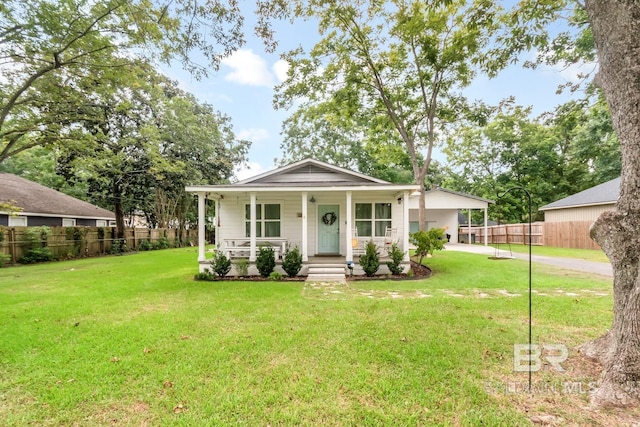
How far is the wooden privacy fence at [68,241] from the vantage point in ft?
40.0

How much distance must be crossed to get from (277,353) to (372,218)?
7865 millimetres

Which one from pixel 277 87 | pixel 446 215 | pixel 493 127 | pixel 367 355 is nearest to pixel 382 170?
pixel 446 215

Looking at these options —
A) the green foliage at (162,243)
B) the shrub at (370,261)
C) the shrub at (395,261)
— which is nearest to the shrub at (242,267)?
the shrub at (370,261)

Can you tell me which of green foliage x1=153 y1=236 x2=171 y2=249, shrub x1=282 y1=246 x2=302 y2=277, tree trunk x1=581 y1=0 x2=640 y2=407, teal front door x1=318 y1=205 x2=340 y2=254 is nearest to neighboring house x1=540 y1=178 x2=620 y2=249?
teal front door x1=318 y1=205 x2=340 y2=254

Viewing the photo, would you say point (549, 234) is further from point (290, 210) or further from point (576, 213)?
point (290, 210)

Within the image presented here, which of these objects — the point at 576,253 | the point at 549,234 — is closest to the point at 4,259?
the point at 576,253

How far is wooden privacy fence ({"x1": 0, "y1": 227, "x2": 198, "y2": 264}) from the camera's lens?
40.0 feet

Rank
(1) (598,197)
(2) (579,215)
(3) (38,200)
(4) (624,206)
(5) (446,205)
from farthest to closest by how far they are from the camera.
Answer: (5) (446,205), (2) (579,215), (1) (598,197), (3) (38,200), (4) (624,206)

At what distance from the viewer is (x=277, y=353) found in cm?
358

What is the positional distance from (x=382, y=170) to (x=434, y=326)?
24.5 meters

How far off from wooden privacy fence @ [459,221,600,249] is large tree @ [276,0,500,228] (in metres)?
10.1

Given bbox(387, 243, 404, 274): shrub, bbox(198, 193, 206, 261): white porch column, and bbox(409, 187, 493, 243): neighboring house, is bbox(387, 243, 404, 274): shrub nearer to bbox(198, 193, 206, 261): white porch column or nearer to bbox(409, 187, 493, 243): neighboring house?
bbox(198, 193, 206, 261): white porch column

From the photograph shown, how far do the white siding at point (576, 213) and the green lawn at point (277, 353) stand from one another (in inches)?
504

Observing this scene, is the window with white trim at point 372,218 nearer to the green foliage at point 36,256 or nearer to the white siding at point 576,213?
the white siding at point 576,213
